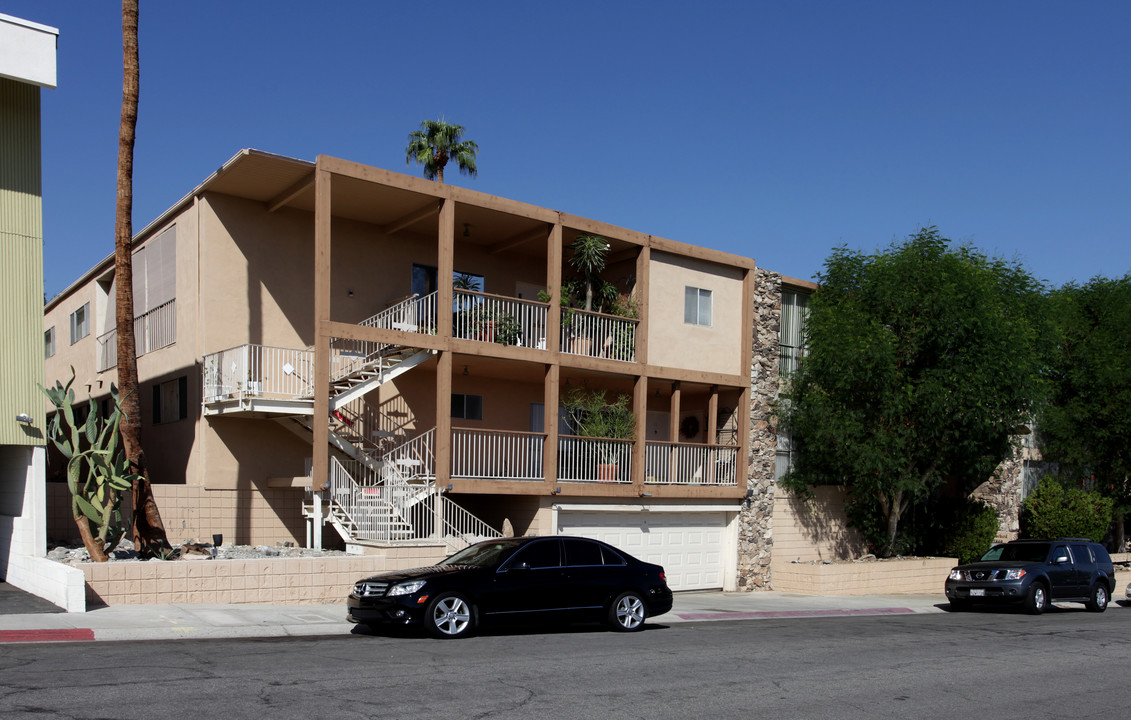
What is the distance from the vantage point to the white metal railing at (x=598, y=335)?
76.9ft

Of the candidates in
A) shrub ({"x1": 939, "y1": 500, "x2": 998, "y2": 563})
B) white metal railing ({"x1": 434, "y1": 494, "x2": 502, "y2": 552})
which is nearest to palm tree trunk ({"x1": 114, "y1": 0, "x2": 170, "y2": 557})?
white metal railing ({"x1": 434, "y1": 494, "x2": 502, "y2": 552})

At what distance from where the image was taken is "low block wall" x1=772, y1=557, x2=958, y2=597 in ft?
81.6

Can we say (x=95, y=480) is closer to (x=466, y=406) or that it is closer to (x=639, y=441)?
(x=466, y=406)

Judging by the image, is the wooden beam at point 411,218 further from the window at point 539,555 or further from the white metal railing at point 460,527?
the window at point 539,555

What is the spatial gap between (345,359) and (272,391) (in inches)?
71.0

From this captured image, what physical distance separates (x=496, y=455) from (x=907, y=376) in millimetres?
11045

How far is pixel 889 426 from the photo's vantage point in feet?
84.4

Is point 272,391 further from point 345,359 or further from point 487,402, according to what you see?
point 487,402

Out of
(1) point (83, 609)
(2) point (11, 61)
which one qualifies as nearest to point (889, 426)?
(1) point (83, 609)

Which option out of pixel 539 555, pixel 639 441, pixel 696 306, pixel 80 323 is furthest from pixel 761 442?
pixel 80 323

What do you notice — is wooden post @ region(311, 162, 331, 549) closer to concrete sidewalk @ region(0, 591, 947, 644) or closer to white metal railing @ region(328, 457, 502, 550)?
white metal railing @ region(328, 457, 502, 550)

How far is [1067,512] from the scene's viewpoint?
31.7 metres

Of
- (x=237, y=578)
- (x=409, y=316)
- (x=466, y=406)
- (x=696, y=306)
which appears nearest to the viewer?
(x=237, y=578)

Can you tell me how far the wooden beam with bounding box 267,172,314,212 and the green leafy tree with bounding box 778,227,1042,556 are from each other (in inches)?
536
